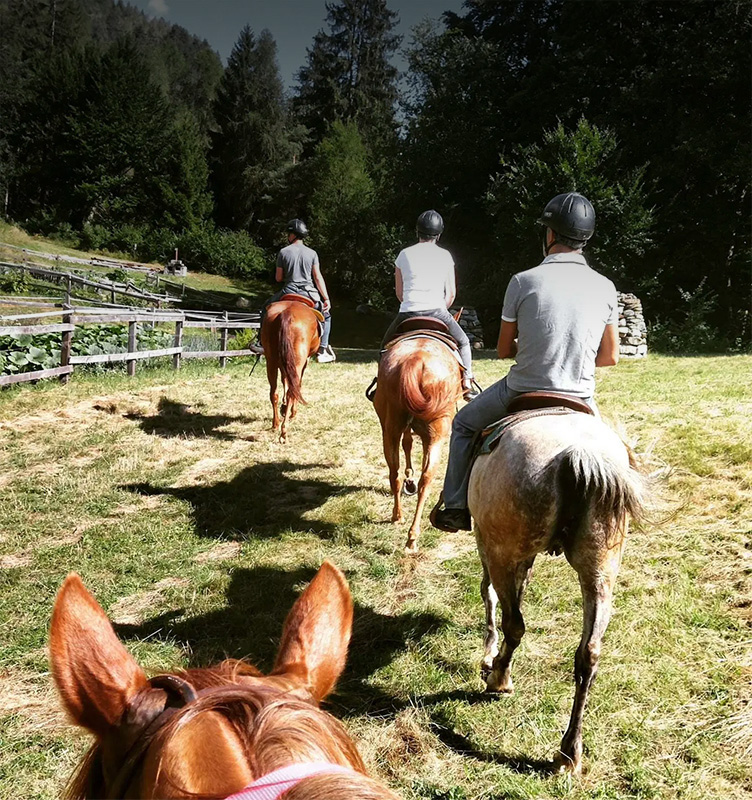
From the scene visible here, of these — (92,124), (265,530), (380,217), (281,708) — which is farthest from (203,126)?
(281,708)

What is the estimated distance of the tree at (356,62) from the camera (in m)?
47.4

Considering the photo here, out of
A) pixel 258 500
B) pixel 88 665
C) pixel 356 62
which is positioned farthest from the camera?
pixel 356 62

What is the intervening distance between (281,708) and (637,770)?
2.53 metres

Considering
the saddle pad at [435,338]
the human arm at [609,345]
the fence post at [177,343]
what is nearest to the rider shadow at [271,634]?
the human arm at [609,345]

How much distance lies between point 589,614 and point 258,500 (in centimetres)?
406

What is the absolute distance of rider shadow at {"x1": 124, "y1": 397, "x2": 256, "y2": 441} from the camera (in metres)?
8.17

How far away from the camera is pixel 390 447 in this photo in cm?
512

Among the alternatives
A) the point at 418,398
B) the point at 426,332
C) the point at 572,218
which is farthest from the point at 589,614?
the point at 426,332

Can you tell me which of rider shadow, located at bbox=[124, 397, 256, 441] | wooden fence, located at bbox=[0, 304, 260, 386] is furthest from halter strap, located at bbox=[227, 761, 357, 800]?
wooden fence, located at bbox=[0, 304, 260, 386]

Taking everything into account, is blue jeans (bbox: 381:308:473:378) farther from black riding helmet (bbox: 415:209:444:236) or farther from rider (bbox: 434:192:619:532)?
rider (bbox: 434:192:619:532)

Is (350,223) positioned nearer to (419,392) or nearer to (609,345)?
(419,392)

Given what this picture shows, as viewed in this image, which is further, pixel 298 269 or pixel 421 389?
pixel 298 269

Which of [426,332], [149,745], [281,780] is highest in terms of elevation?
[426,332]

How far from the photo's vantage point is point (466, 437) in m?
3.51
